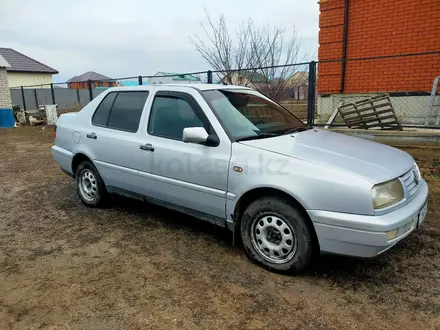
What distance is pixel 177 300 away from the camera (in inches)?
104

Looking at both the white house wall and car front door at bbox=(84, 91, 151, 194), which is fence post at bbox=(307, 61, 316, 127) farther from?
the white house wall

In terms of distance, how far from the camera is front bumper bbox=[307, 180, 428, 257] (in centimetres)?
249

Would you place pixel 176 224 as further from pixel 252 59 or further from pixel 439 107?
pixel 252 59

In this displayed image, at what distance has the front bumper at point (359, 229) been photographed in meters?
2.49

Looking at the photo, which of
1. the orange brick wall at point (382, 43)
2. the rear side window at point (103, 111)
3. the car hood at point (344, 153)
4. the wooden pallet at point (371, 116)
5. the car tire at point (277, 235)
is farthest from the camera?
the orange brick wall at point (382, 43)

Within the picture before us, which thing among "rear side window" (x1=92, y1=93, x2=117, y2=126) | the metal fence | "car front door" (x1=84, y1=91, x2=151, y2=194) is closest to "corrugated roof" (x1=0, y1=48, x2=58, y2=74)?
the metal fence

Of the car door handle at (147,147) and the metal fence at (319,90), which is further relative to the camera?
the metal fence at (319,90)

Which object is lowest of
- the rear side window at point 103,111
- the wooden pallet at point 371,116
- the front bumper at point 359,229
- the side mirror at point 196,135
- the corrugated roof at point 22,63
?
the front bumper at point 359,229

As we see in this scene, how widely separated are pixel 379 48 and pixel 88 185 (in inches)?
270

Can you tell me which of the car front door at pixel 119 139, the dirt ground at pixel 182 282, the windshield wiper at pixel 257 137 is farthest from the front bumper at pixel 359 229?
the car front door at pixel 119 139

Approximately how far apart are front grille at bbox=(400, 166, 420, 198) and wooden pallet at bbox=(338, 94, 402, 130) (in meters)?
4.08

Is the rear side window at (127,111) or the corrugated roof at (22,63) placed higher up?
the corrugated roof at (22,63)

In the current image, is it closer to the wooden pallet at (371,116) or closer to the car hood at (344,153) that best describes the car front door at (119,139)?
the car hood at (344,153)

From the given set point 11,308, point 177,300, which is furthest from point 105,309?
point 11,308
